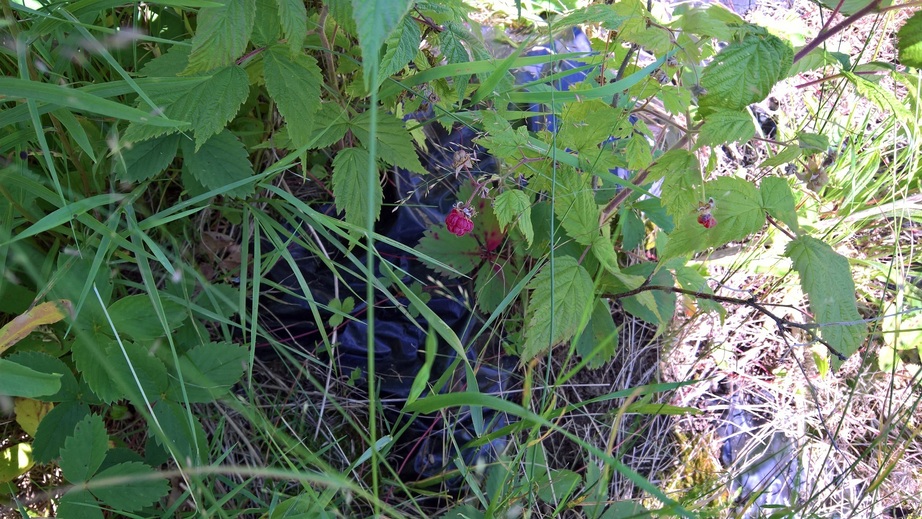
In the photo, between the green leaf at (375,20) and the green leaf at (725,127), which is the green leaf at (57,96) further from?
the green leaf at (725,127)

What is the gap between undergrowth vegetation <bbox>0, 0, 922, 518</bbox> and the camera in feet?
3.31

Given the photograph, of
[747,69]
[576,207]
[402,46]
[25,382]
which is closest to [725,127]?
[747,69]

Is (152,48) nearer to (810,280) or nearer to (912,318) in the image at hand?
(810,280)

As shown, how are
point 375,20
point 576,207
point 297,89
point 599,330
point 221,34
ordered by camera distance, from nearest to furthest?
point 375,20 → point 221,34 → point 297,89 → point 576,207 → point 599,330

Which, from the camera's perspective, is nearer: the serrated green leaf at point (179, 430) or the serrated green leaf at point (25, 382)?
the serrated green leaf at point (25, 382)

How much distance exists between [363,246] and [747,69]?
2.34 ft

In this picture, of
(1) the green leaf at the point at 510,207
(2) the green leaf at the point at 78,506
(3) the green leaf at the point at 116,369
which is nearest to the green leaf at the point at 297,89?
(1) the green leaf at the point at 510,207

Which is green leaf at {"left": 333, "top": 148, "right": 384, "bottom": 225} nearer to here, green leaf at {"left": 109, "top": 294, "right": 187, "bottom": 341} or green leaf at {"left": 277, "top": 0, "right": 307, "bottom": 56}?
green leaf at {"left": 277, "top": 0, "right": 307, "bottom": 56}

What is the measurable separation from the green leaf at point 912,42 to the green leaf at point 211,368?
51.8 inches

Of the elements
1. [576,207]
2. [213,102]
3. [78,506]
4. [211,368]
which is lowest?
[78,506]

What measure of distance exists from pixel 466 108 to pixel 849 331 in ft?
3.01

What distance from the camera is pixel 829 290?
119 cm

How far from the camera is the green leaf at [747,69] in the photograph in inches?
39.7

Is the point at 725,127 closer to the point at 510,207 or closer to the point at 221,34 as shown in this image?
the point at 510,207
